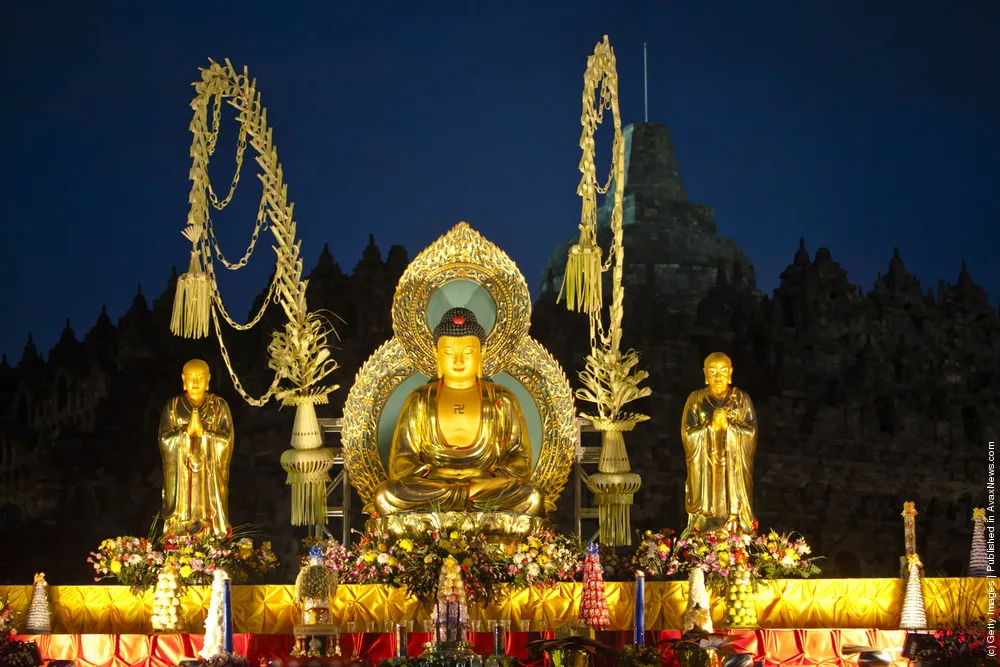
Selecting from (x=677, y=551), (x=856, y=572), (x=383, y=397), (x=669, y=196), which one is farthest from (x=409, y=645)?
(x=669, y=196)

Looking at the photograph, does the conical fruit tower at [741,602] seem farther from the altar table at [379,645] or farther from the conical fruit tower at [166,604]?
the conical fruit tower at [166,604]

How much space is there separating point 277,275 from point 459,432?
2149 mm

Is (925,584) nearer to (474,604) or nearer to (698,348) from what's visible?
(474,604)

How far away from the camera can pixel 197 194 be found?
44.6 feet

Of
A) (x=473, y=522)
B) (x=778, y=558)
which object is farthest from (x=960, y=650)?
(x=473, y=522)

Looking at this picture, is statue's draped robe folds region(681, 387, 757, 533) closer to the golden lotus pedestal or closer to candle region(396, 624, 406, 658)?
the golden lotus pedestal

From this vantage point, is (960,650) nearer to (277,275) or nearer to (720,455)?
(720,455)

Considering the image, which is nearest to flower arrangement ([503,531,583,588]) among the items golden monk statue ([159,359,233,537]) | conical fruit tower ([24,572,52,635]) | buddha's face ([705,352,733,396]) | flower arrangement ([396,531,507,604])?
flower arrangement ([396,531,507,604])

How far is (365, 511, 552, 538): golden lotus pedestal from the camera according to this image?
1337 cm

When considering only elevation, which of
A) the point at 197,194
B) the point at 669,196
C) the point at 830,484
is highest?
the point at 669,196

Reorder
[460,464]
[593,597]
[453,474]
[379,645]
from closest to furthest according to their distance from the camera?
[379,645] < [593,597] < [453,474] < [460,464]

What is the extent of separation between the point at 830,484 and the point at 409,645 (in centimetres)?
A: 1462

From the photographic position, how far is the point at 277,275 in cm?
1384

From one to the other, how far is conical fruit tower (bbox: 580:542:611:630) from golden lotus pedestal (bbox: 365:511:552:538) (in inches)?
58.2
